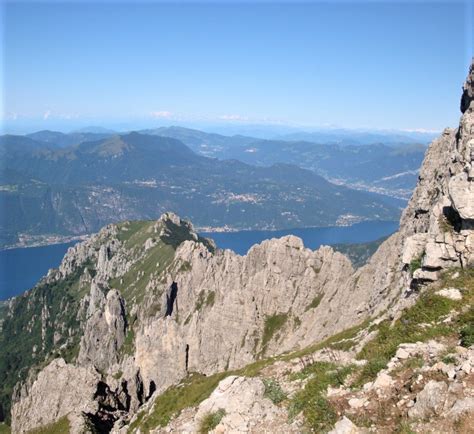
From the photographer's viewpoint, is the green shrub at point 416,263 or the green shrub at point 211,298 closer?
the green shrub at point 416,263

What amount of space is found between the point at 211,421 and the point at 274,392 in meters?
3.29

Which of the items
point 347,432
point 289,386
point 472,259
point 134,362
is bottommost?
point 134,362

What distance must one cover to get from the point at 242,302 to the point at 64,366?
154 ft

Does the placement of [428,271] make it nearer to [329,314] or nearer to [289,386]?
[289,386]

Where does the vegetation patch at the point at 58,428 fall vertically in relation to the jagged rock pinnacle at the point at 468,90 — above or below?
below

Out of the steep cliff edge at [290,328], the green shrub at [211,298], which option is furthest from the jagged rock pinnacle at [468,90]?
the green shrub at [211,298]

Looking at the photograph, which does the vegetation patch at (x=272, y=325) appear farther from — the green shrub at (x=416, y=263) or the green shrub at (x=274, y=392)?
the green shrub at (x=274, y=392)

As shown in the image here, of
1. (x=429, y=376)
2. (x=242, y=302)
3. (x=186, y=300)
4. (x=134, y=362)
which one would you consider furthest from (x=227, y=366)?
(x=429, y=376)

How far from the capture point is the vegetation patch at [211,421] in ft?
69.5

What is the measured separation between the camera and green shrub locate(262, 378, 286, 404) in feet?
70.5

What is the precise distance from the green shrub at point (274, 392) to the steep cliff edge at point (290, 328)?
109 millimetres

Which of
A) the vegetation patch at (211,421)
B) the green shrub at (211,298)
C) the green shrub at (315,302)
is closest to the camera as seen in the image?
the vegetation patch at (211,421)

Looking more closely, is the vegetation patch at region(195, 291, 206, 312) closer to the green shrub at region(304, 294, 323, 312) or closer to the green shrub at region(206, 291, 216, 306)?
the green shrub at region(206, 291, 216, 306)

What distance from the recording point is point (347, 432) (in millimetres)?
16516
